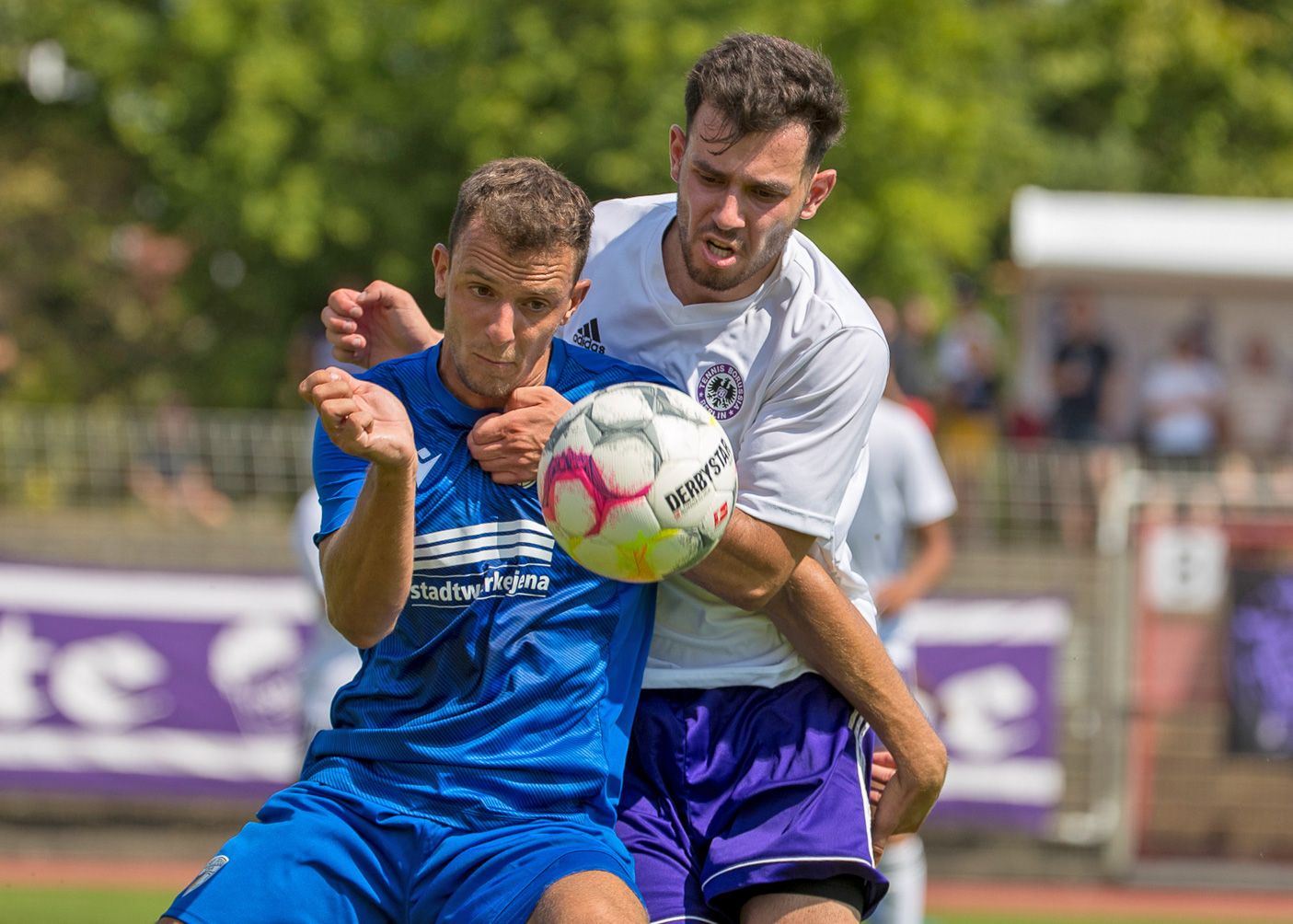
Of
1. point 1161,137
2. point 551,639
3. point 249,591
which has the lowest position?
point 551,639

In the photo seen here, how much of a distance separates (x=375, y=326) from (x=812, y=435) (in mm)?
1202

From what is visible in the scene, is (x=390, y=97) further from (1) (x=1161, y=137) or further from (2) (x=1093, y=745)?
(1) (x=1161, y=137)

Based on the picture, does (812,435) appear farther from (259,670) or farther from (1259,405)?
(1259,405)

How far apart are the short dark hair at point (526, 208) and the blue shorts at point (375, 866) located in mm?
1256

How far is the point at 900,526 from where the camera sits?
859 cm

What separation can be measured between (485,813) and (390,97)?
1822cm

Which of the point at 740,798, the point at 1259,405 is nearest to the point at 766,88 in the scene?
the point at 740,798

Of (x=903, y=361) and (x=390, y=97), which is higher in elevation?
(x=390, y=97)

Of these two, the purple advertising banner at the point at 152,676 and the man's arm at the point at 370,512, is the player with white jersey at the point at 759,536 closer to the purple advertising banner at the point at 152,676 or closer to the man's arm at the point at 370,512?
the man's arm at the point at 370,512

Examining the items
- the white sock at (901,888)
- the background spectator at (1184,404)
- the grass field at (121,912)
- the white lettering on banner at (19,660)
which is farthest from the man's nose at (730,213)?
the background spectator at (1184,404)

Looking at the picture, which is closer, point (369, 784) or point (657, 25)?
point (369, 784)

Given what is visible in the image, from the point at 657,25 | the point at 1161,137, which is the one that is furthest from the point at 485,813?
the point at 1161,137

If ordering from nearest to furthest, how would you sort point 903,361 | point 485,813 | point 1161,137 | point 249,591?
point 485,813 → point 249,591 → point 903,361 → point 1161,137

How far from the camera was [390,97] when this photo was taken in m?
21.2
